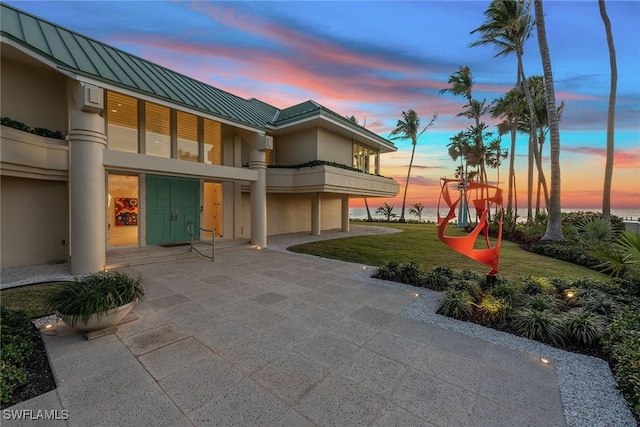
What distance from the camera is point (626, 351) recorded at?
2.77m

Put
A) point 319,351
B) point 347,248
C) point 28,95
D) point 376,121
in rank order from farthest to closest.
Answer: point 376,121
point 347,248
point 28,95
point 319,351

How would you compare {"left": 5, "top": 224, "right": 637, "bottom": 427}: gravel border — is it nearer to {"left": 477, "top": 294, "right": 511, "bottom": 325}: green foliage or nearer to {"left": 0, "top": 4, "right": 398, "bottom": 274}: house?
{"left": 477, "top": 294, "right": 511, "bottom": 325}: green foliage

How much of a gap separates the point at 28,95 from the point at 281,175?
863 cm

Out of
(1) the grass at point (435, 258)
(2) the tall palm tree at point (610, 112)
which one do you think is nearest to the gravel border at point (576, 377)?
(1) the grass at point (435, 258)

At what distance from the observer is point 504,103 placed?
66.3ft

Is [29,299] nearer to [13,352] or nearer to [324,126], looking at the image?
[13,352]

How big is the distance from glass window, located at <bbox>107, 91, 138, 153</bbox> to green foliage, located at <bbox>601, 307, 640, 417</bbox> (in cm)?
1201

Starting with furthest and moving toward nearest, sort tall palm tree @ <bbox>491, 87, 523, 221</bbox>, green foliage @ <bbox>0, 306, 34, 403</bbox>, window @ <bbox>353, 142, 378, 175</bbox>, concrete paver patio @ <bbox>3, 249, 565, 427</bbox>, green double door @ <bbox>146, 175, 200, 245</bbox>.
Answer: tall palm tree @ <bbox>491, 87, 523, 221</bbox>, window @ <bbox>353, 142, 378, 175</bbox>, green double door @ <bbox>146, 175, 200, 245</bbox>, green foliage @ <bbox>0, 306, 34, 403</bbox>, concrete paver patio @ <bbox>3, 249, 565, 427</bbox>

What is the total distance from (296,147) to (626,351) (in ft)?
43.5

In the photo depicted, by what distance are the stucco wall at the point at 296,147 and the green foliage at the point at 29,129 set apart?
29.8 ft

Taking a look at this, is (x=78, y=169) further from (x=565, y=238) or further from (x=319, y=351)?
(x=565, y=238)

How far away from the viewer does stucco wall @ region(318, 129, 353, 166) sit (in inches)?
531

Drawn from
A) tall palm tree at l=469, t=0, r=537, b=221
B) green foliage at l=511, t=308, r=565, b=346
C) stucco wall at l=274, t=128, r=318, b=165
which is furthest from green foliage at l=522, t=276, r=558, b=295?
tall palm tree at l=469, t=0, r=537, b=221

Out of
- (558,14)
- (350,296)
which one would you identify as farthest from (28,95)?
(558,14)
